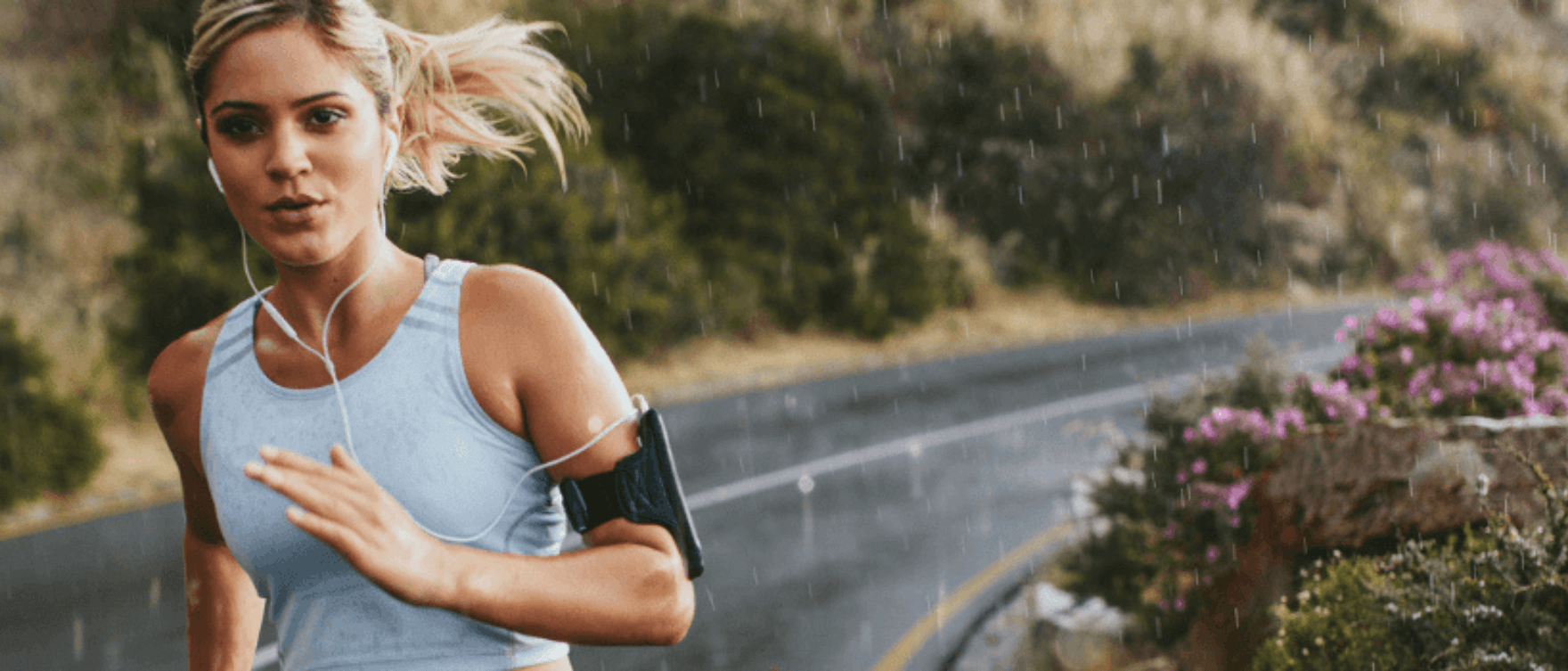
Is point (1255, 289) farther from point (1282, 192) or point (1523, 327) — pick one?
point (1523, 327)

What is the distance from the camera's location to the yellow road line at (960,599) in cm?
633

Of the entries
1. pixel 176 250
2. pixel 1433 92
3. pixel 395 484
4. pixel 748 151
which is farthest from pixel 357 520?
pixel 1433 92

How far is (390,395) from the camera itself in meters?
1.57

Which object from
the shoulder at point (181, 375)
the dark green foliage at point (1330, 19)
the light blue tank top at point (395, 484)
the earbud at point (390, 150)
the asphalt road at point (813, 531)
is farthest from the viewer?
the dark green foliage at point (1330, 19)

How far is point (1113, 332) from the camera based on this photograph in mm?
20844

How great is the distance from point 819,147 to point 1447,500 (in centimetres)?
1551

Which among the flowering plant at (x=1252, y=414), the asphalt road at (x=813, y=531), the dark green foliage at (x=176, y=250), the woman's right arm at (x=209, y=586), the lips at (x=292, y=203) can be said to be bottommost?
the asphalt road at (x=813, y=531)

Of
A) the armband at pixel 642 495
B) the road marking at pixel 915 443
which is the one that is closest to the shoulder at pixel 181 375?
the armband at pixel 642 495

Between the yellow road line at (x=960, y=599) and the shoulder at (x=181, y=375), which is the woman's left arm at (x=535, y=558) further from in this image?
the yellow road line at (x=960, y=599)

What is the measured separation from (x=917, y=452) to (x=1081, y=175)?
1405cm

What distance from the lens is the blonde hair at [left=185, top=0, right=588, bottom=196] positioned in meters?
1.53

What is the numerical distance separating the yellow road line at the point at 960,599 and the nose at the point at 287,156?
5.33 m

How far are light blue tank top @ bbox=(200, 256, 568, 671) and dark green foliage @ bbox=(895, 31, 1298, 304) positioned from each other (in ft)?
71.8

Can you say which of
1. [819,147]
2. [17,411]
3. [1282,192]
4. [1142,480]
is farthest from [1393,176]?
[17,411]
